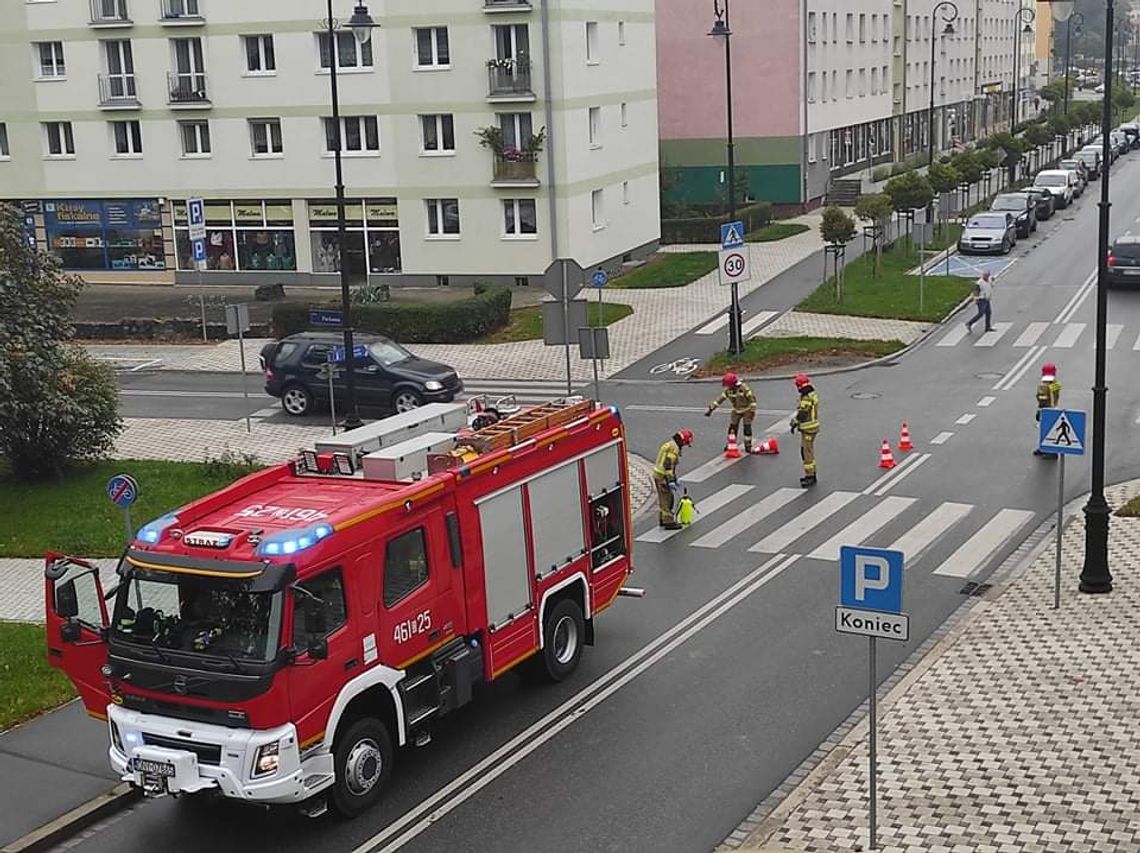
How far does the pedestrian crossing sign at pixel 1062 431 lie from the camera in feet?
47.3

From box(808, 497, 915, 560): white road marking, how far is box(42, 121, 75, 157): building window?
1328 inches

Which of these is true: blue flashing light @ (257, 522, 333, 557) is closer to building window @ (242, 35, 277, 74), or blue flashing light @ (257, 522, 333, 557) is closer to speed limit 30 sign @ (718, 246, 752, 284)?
speed limit 30 sign @ (718, 246, 752, 284)

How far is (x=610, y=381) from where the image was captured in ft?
95.7

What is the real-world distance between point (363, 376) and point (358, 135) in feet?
55.6

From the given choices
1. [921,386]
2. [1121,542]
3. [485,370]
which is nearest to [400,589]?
[1121,542]

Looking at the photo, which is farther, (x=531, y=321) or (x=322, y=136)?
(x=322, y=136)

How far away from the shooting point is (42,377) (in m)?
20.0

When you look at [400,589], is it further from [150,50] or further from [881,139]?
[881,139]

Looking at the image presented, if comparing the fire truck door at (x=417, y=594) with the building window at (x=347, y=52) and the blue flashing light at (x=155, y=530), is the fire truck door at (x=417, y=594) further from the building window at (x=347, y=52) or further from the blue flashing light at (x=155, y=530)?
the building window at (x=347, y=52)

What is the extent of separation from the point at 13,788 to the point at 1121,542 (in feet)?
41.2

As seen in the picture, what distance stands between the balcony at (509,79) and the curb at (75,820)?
101ft

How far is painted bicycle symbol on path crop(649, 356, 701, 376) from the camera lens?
29.7 m

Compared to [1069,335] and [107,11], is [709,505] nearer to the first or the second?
[1069,335]

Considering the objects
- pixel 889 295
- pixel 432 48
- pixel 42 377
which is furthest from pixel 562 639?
pixel 432 48
